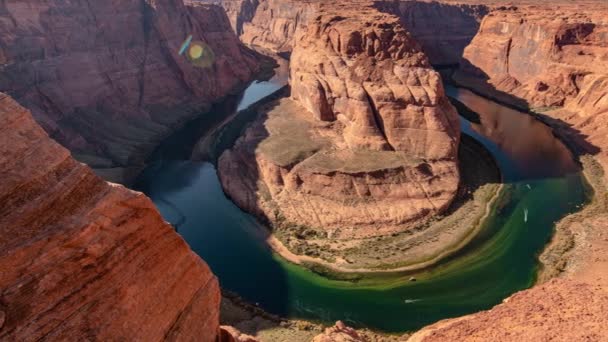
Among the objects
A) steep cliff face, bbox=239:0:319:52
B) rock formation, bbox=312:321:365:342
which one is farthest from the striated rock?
steep cliff face, bbox=239:0:319:52

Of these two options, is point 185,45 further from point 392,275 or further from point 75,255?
point 75,255

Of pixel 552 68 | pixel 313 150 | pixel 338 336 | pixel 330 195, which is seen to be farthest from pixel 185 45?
pixel 338 336

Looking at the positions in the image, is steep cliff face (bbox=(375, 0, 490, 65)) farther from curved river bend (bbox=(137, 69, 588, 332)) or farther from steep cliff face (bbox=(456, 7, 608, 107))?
curved river bend (bbox=(137, 69, 588, 332))

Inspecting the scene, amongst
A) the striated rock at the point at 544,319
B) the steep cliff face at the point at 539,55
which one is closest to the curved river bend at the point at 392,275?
the striated rock at the point at 544,319

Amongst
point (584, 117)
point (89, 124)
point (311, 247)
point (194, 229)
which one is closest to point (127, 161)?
point (89, 124)

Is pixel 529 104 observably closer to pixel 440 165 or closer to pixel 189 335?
pixel 440 165
